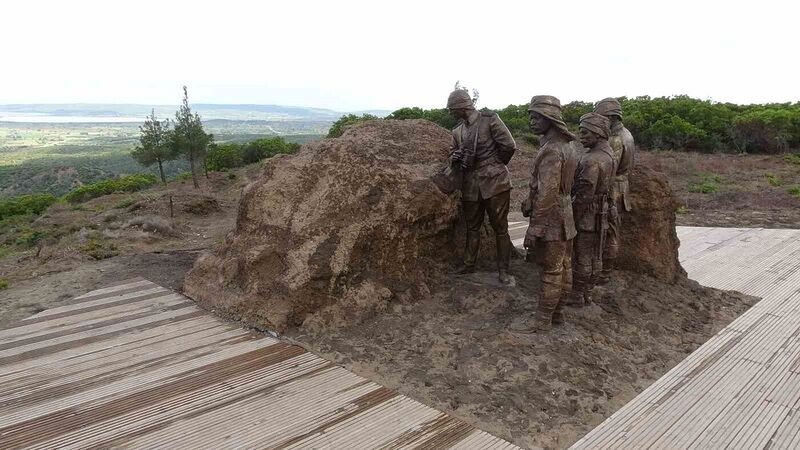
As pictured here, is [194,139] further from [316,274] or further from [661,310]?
[661,310]

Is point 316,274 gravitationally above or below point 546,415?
above

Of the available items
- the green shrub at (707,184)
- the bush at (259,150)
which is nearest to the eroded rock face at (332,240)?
the green shrub at (707,184)

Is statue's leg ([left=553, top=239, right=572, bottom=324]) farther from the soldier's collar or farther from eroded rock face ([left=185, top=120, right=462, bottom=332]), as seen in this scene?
eroded rock face ([left=185, top=120, right=462, bottom=332])

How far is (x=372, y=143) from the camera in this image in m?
7.03

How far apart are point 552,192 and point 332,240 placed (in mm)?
2563

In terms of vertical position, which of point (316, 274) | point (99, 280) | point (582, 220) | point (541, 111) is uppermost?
point (541, 111)

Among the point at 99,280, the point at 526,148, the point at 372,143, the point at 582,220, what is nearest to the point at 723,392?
the point at 582,220

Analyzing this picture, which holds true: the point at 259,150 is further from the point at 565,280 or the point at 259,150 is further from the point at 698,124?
the point at 565,280

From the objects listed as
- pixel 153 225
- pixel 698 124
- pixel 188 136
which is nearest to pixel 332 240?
pixel 153 225

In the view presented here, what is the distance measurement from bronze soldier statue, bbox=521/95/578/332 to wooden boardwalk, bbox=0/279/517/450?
76.4 inches

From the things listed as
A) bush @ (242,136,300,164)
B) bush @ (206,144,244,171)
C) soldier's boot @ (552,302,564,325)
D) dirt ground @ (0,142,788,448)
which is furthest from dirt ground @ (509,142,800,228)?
bush @ (206,144,244,171)

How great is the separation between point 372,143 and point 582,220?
2.91 m

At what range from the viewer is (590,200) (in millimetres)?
5617

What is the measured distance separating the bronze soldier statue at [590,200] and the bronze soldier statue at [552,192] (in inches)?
14.3
